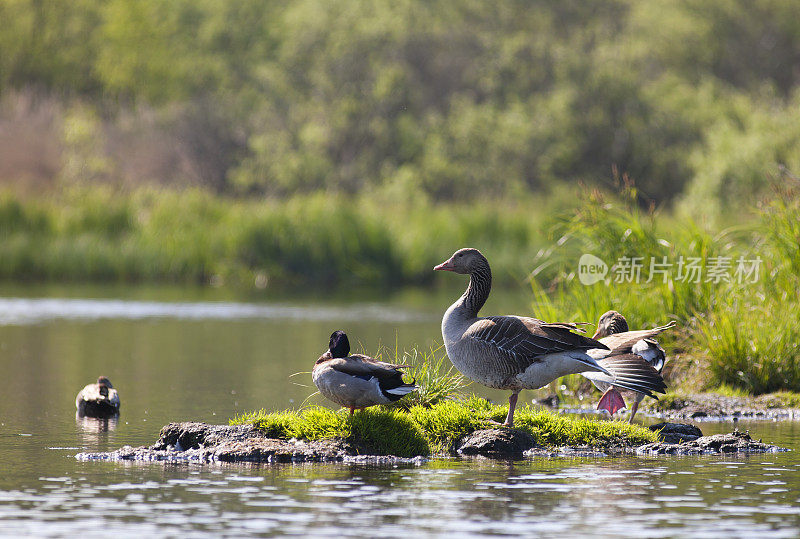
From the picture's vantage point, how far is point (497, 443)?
42.0ft

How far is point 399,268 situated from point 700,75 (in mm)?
35990

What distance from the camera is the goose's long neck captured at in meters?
13.8

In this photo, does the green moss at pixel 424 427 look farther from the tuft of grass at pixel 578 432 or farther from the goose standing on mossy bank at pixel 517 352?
the goose standing on mossy bank at pixel 517 352

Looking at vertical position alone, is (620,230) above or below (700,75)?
below

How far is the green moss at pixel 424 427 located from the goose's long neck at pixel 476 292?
0.98m

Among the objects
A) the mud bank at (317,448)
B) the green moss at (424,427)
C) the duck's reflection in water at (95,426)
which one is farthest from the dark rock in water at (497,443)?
the duck's reflection in water at (95,426)

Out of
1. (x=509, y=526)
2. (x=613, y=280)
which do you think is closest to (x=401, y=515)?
(x=509, y=526)

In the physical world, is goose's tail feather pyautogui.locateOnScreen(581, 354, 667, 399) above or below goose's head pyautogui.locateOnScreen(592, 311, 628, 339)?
below

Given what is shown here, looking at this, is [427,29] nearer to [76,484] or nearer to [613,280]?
[613,280]

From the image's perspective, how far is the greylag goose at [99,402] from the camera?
16.3 m

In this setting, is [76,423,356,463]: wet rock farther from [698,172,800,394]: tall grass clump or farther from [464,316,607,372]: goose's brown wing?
[698,172,800,394]: tall grass clump

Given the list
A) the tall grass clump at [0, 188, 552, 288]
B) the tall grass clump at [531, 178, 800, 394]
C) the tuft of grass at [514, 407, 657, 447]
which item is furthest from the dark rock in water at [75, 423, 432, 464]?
the tall grass clump at [0, 188, 552, 288]

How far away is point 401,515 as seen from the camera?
10.0 metres

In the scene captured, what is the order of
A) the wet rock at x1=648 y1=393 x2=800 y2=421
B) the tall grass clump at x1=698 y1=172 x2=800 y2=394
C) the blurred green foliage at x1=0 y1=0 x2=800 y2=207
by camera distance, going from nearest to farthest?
1. the wet rock at x1=648 y1=393 x2=800 y2=421
2. the tall grass clump at x1=698 y1=172 x2=800 y2=394
3. the blurred green foliage at x1=0 y1=0 x2=800 y2=207
